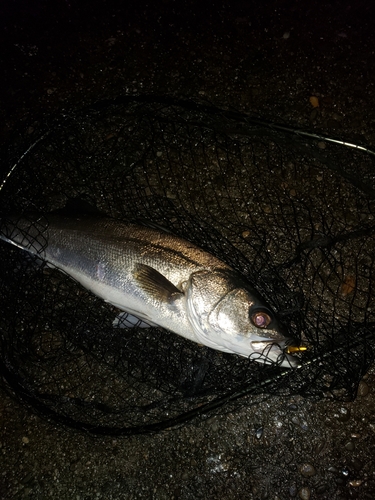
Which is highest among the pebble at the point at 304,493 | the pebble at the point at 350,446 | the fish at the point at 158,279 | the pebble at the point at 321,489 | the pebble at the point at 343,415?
the fish at the point at 158,279

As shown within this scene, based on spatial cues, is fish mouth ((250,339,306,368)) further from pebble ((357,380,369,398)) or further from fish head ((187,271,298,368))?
pebble ((357,380,369,398))

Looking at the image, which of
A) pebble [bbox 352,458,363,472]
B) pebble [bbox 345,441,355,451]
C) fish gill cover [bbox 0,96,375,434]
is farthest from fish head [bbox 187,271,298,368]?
pebble [bbox 352,458,363,472]

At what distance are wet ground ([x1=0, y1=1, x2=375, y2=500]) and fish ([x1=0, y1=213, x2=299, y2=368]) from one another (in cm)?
84

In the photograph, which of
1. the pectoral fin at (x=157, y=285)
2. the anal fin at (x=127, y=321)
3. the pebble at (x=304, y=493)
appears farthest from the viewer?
the pebble at (x=304, y=493)

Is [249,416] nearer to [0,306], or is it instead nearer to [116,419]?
[116,419]

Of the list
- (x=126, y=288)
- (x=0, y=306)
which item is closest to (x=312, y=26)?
(x=126, y=288)

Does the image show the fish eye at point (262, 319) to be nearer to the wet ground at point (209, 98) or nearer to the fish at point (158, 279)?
the fish at point (158, 279)

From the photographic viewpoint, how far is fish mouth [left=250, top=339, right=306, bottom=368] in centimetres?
234

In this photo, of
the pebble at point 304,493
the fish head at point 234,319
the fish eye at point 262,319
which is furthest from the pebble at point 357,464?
the fish eye at point 262,319

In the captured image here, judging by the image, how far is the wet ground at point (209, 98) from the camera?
2.87 m

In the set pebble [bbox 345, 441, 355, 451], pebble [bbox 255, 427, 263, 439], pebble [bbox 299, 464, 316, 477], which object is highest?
pebble [bbox 345, 441, 355, 451]

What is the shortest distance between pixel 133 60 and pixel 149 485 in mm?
3411

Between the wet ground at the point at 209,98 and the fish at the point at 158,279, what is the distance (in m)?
0.84

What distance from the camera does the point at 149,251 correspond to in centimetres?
254
